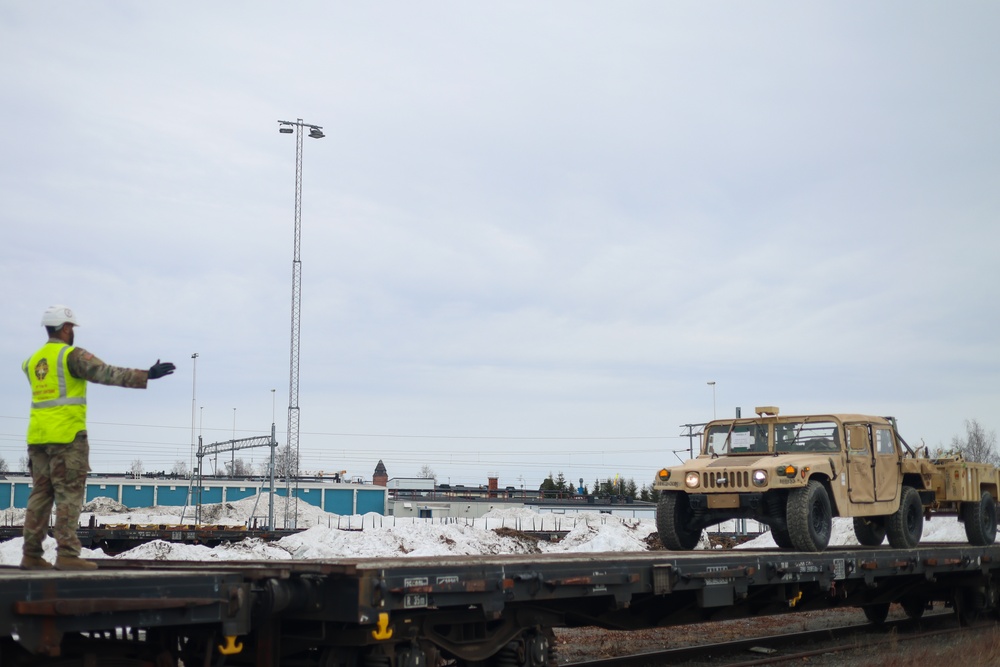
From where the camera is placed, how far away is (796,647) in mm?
13195

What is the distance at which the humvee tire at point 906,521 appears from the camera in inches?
530

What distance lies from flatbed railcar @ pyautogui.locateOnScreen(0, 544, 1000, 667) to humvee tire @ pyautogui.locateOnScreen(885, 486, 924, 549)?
3.26m

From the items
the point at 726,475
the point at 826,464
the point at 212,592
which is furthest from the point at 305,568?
the point at 826,464

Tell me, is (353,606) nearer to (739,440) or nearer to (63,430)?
(63,430)

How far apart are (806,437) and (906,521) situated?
2152 millimetres

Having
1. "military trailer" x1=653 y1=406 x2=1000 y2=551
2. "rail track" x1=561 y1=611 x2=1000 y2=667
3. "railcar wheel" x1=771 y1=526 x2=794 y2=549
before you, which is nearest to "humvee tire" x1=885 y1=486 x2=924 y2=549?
"military trailer" x1=653 y1=406 x2=1000 y2=551

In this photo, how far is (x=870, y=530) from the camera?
14617mm

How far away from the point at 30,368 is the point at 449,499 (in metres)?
69.6

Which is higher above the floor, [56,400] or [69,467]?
[56,400]

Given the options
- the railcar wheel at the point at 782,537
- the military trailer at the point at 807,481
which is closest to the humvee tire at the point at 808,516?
the military trailer at the point at 807,481

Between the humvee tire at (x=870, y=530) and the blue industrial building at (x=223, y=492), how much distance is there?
60.0 metres

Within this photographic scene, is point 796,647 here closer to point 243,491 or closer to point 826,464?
point 826,464

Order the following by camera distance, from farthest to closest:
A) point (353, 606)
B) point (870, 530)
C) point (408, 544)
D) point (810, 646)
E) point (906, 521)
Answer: point (408, 544), point (870, 530), point (906, 521), point (810, 646), point (353, 606)

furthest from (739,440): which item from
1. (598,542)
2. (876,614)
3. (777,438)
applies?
(598,542)
